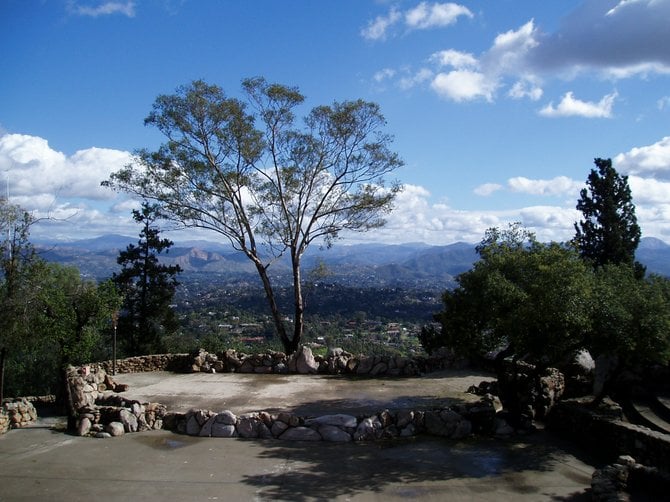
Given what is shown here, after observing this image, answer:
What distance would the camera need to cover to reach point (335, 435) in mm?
11266

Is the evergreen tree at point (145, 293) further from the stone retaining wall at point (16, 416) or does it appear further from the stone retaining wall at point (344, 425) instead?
the stone retaining wall at point (344, 425)

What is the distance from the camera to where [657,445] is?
9.44 meters

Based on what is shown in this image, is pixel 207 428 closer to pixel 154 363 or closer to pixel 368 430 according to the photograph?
pixel 368 430

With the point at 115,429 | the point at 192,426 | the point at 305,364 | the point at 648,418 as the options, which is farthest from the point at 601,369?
the point at 115,429

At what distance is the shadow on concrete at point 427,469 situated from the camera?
28.5ft

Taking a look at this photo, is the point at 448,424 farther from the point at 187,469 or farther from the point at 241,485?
the point at 187,469

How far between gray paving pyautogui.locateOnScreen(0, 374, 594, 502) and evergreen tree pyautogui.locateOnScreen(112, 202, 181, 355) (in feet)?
45.8

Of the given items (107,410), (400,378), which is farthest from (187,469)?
(400,378)

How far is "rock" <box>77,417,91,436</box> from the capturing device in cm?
1156

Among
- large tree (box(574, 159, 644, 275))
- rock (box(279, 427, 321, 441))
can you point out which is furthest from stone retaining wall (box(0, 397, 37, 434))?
large tree (box(574, 159, 644, 275))

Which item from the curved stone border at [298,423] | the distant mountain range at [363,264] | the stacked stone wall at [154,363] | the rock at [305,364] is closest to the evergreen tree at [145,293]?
the stacked stone wall at [154,363]

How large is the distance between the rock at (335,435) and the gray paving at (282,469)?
8.5 inches

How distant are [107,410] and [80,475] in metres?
3.14

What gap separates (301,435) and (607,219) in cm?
1961
